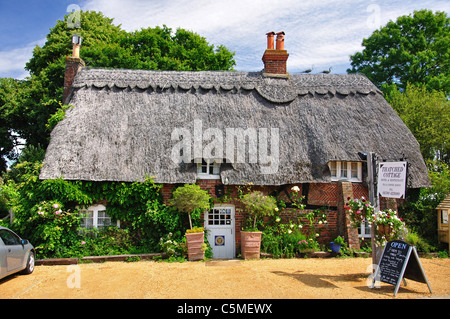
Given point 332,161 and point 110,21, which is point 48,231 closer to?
point 332,161

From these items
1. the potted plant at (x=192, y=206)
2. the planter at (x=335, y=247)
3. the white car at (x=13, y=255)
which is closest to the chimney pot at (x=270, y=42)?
the potted plant at (x=192, y=206)

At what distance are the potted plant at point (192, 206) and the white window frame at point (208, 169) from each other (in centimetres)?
105

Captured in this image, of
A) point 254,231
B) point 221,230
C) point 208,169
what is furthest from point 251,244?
point 208,169

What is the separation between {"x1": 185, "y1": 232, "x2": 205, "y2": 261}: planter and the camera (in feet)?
33.8

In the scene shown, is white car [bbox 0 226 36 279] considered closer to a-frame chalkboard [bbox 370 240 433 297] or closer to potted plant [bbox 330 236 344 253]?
a-frame chalkboard [bbox 370 240 433 297]

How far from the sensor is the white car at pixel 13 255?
7262 mm

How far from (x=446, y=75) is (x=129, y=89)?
22446 millimetres

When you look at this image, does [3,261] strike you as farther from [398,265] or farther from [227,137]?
[398,265]

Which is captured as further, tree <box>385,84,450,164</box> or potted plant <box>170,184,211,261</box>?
tree <box>385,84,450,164</box>

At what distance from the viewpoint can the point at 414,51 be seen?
2400 centimetres

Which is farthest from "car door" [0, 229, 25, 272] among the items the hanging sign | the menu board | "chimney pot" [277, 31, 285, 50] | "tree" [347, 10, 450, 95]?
"tree" [347, 10, 450, 95]

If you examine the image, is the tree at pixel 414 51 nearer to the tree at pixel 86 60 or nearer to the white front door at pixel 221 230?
the tree at pixel 86 60

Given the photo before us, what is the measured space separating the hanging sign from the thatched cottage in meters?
3.47

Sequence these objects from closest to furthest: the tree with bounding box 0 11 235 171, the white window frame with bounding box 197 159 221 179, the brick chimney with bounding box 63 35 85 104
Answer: the white window frame with bounding box 197 159 221 179 → the brick chimney with bounding box 63 35 85 104 → the tree with bounding box 0 11 235 171
